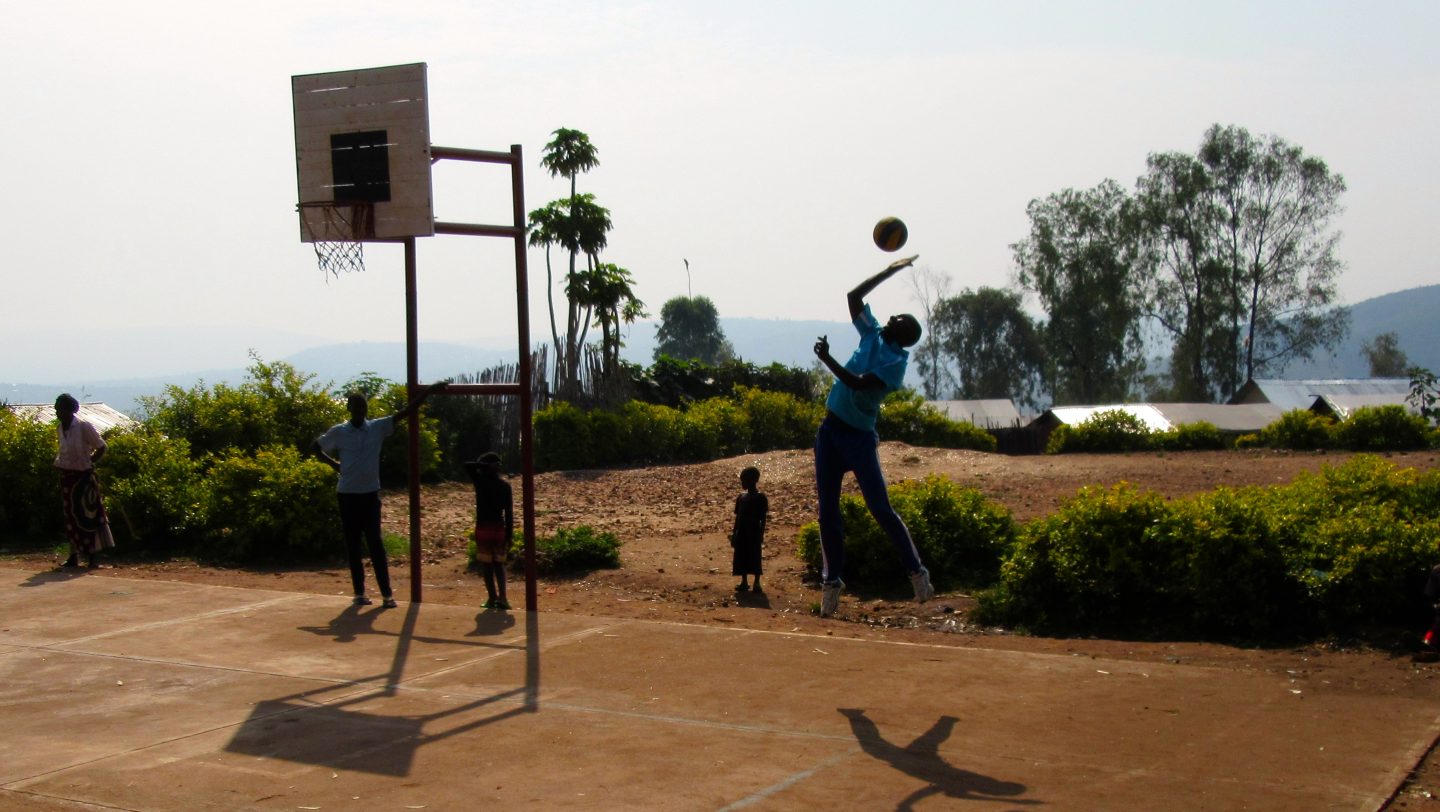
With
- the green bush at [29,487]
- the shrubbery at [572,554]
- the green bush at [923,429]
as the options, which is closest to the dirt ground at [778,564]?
the shrubbery at [572,554]

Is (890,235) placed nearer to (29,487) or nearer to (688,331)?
(29,487)

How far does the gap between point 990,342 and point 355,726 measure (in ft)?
271

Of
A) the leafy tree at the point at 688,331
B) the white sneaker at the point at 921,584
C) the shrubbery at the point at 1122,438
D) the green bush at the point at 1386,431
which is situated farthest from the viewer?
the leafy tree at the point at 688,331

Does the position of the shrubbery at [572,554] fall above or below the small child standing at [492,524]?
below

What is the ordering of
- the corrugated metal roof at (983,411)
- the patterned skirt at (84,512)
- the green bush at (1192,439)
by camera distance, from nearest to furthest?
the patterned skirt at (84,512)
the green bush at (1192,439)
the corrugated metal roof at (983,411)

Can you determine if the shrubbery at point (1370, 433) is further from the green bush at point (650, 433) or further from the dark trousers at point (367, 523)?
the dark trousers at point (367, 523)

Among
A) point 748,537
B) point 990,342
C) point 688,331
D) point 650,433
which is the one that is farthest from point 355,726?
point 688,331

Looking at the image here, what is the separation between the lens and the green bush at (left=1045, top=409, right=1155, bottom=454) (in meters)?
27.4

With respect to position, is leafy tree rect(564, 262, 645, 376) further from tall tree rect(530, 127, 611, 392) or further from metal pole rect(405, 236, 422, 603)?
metal pole rect(405, 236, 422, 603)

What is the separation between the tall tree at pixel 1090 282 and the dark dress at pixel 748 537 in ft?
180

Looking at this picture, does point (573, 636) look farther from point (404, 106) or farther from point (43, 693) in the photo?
point (404, 106)

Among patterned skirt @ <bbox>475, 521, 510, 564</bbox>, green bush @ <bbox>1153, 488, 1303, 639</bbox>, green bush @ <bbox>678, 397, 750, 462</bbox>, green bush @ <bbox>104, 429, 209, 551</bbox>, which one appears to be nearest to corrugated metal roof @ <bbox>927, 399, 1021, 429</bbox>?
green bush @ <bbox>678, 397, 750, 462</bbox>

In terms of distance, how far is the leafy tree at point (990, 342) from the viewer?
8519cm

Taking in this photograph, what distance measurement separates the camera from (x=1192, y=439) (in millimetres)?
27453
